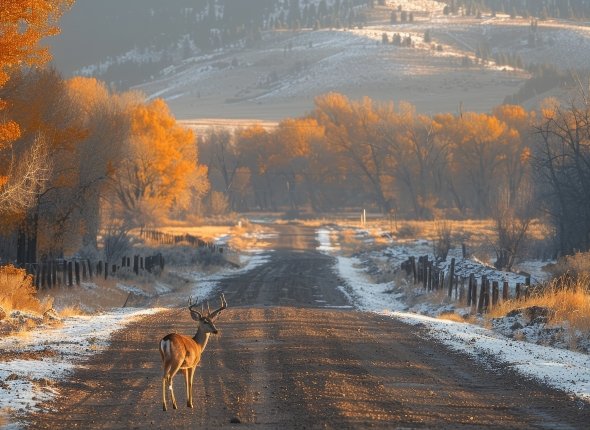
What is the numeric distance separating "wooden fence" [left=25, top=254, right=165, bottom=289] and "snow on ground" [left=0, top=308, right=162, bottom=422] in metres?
6.67

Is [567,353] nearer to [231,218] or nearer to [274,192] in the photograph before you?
[231,218]

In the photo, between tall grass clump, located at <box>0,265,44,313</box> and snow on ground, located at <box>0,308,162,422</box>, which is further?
tall grass clump, located at <box>0,265,44,313</box>

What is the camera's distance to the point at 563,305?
22312 mm

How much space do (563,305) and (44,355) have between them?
36.6ft

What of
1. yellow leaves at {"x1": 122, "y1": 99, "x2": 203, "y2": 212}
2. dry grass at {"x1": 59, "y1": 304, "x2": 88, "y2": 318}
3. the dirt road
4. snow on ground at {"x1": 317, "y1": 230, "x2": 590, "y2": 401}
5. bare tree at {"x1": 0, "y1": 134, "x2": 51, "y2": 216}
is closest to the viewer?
the dirt road

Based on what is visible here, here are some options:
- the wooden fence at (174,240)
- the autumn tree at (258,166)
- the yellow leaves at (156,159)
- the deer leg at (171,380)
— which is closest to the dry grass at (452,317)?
the deer leg at (171,380)

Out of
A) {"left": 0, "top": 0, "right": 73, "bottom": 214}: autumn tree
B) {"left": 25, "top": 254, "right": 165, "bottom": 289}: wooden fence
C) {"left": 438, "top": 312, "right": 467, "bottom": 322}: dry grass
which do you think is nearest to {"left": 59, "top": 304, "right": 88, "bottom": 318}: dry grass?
{"left": 25, "top": 254, "right": 165, "bottom": 289}: wooden fence

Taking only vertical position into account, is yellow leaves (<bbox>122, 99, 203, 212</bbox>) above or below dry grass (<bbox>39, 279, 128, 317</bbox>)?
above

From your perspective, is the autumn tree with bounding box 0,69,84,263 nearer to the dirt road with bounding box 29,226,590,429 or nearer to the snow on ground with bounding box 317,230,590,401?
the dirt road with bounding box 29,226,590,429

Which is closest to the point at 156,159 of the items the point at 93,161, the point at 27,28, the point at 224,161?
the point at 93,161

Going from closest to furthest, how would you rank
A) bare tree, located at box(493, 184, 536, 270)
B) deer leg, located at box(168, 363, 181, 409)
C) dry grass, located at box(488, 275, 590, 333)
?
deer leg, located at box(168, 363, 181, 409)
dry grass, located at box(488, 275, 590, 333)
bare tree, located at box(493, 184, 536, 270)

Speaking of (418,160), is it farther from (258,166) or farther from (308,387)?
(308,387)

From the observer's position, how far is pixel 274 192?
11888 centimetres

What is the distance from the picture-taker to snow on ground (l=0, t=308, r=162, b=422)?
13008mm
